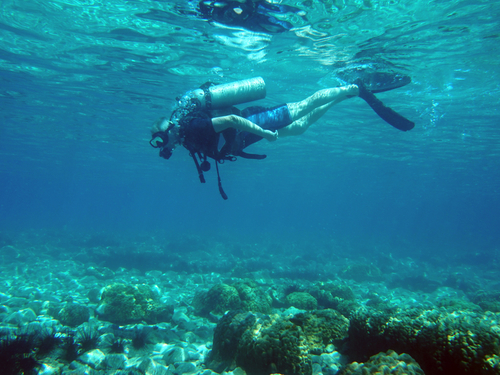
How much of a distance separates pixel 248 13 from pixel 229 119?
5.49 meters

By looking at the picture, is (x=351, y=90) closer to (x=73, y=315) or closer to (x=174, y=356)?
(x=174, y=356)

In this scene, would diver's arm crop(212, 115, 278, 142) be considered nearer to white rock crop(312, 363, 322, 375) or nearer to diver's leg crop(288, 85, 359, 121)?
diver's leg crop(288, 85, 359, 121)

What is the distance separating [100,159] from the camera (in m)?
39.1

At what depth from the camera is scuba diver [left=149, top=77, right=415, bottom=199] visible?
550cm

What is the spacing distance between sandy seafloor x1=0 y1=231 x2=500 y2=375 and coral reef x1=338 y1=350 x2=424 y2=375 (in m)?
1.11

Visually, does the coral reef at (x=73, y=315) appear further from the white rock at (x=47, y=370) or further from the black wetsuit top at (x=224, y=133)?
the black wetsuit top at (x=224, y=133)

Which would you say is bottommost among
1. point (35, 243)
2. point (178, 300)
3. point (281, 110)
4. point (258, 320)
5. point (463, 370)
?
point (35, 243)

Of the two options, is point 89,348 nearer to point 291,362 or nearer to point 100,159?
point 291,362

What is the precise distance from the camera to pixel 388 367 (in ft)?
9.15

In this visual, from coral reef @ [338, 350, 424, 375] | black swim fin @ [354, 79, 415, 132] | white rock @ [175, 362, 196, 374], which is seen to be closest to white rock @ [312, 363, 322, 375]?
coral reef @ [338, 350, 424, 375]

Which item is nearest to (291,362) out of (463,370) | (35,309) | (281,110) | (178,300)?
(463,370)

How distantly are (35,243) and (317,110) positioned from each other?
29.0m

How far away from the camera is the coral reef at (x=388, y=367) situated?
2.72 meters

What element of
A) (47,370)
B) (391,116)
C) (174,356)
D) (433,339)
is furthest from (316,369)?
(391,116)
